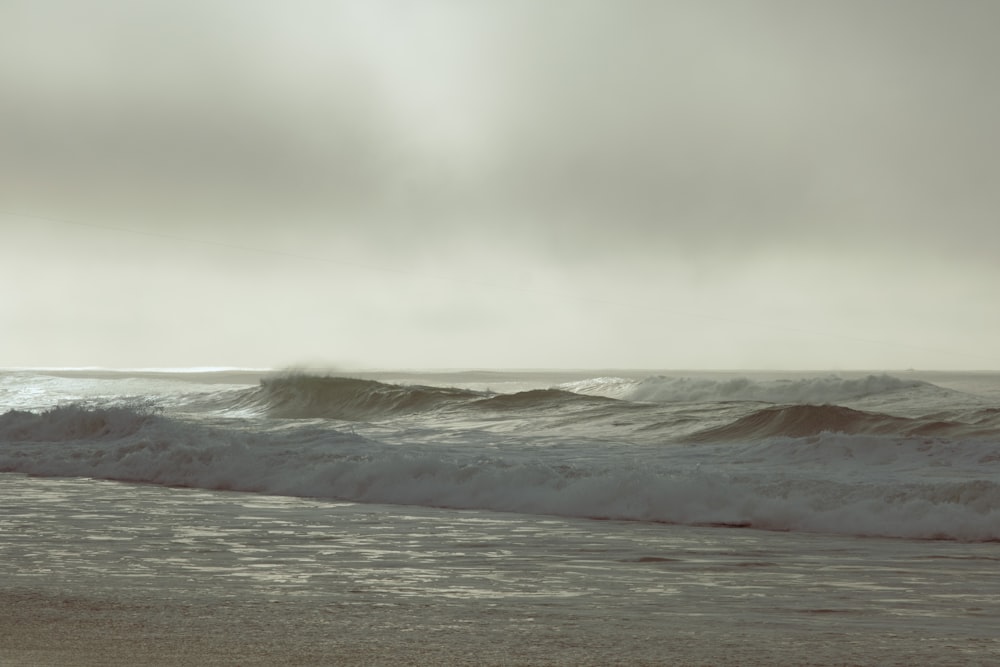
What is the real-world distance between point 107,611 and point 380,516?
17.0 feet

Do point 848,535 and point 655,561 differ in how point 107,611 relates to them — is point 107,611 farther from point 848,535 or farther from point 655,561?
point 848,535

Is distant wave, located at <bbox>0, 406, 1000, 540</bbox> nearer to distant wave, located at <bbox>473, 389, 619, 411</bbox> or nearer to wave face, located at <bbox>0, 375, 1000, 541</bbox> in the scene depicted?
wave face, located at <bbox>0, 375, 1000, 541</bbox>

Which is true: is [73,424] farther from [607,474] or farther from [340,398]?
[340,398]

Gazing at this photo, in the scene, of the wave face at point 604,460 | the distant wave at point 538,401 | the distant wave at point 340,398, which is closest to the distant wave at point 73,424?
the wave face at point 604,460

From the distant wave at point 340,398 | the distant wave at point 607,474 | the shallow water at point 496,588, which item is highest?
the distant wave at point 340,398

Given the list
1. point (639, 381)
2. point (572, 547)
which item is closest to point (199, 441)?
point (572, 547)

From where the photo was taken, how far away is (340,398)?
31.0m

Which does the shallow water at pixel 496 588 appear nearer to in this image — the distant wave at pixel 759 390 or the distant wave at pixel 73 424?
the distant wave at pixel 73 424

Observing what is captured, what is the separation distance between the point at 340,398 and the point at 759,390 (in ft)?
46.0

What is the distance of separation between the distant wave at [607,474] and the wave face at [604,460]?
26 mm

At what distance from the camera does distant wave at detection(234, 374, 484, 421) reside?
2845 centimetres

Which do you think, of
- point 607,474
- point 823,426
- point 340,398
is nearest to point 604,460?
point 607,474

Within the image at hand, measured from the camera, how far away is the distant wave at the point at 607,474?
34.7ft

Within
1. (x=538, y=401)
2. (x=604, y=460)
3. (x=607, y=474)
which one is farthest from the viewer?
(x=538, y=401)
